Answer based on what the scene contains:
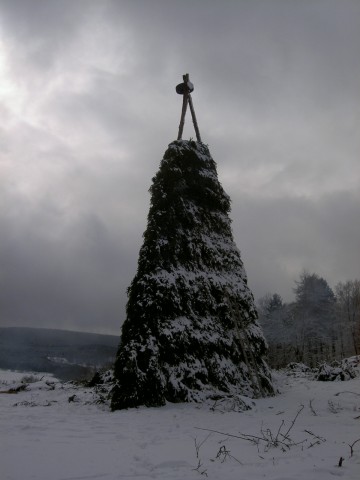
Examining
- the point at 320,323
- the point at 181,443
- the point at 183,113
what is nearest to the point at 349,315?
the point at 320,323

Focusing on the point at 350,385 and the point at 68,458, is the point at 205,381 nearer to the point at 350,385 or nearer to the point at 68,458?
the point at 350,385

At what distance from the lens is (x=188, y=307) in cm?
1052

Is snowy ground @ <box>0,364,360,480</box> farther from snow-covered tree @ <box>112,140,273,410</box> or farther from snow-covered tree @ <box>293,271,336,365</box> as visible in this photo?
snow-covered tree @ <box>293,271,336,365</box>

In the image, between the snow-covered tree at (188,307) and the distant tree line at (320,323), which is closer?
the snow-covered tree at (188,307)

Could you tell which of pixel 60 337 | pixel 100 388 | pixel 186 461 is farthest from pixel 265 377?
pixel 60 337

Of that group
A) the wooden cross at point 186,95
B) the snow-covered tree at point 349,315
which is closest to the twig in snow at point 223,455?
the wooden cross at point 186,95

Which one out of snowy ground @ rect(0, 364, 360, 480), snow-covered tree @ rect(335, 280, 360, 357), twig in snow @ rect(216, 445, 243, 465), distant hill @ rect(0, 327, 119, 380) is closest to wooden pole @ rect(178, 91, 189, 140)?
snowy ground @ rect(0, 364, 360, 480)

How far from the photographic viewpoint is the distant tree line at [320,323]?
30.2 metres

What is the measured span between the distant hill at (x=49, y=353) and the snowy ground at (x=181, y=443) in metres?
49.0

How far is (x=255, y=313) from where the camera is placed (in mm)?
11711

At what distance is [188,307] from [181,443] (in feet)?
17.0

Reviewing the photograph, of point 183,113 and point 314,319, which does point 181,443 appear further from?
point 314,319

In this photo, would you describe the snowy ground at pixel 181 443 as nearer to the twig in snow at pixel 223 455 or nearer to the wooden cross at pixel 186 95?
the twig in snow at pixel 223 455

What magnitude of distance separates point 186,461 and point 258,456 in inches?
36.5
